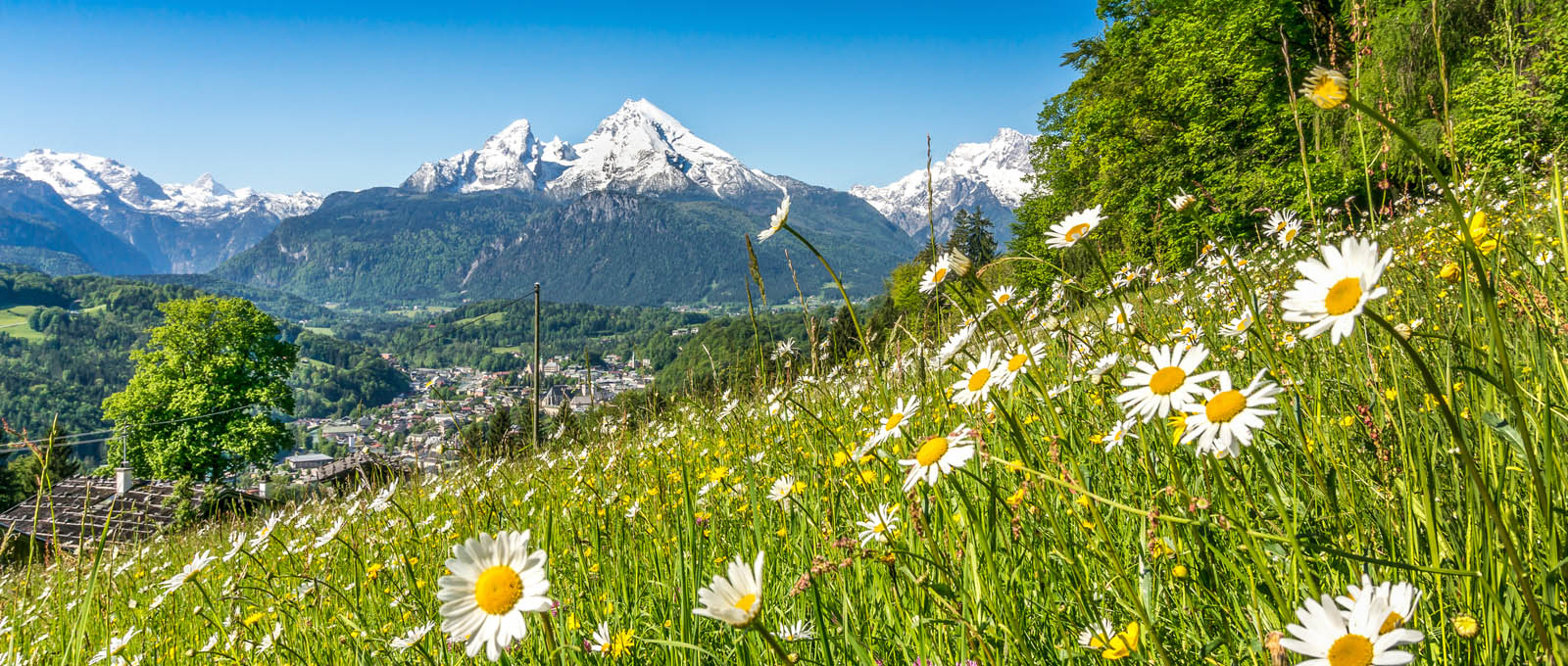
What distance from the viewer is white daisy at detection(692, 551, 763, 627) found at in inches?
29.4

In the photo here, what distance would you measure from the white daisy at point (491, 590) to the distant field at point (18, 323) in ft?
618

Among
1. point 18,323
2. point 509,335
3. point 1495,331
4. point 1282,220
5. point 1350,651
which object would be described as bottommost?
point 18,323

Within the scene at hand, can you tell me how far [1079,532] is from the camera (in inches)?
63.7

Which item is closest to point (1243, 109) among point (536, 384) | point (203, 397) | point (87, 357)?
point (536, 384)

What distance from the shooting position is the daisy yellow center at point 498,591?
0.90 metres

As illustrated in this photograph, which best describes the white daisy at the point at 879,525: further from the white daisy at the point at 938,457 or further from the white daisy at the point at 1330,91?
the white daisy at the point at 1330,91

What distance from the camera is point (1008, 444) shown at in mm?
2082

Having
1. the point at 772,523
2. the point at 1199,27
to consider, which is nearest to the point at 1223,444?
the point at 772,523

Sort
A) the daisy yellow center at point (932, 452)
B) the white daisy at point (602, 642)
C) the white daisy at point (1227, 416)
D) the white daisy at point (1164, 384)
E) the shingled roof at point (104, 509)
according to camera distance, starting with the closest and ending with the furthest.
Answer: the white daisy at point (1227, 416) → the white daisy at point (1164, 384) → the daisy yellow center at point (932, 452) → the white daisy at point (602, 642) → the shingled roof at point (104, 509)

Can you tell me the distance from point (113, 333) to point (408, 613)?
185 meters

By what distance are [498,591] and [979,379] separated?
879mm

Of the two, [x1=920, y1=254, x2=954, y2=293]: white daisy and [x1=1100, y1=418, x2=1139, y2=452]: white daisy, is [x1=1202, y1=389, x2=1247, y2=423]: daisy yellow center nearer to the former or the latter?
[x1=1100, y1=418, x2=1139, y2=452]: white daisy

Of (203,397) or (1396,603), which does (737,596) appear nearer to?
(1396,603)

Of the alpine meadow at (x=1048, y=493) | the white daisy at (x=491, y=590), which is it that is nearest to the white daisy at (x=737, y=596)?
the alpine meadow at (x=1048, y=493)
